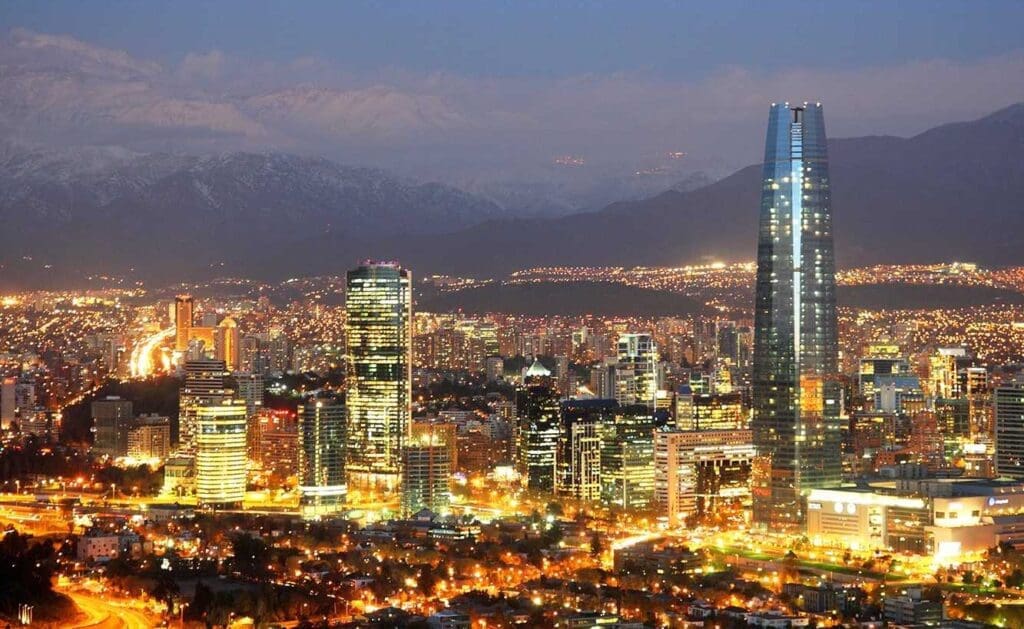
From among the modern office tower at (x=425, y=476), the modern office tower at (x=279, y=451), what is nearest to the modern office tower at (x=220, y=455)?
the modern office tower at (x=279, y=451)

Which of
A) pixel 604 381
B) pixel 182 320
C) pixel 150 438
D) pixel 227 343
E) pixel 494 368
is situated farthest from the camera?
pixel 494 368

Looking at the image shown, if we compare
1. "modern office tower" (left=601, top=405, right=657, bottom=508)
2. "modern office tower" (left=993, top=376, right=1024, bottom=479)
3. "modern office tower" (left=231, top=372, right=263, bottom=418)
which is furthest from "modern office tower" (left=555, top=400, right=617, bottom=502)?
"modern office tower" (left=231, top=372, right=263, bottom=418)

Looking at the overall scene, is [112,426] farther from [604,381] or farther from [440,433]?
[604,381]

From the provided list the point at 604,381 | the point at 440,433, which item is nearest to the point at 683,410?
the point at 440,433

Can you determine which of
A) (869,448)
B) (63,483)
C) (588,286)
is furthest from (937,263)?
(63,483)

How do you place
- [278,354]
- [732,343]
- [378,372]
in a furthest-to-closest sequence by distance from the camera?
[278,354] → [732,343] → [378,372]

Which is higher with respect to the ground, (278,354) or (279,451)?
(278,354)
